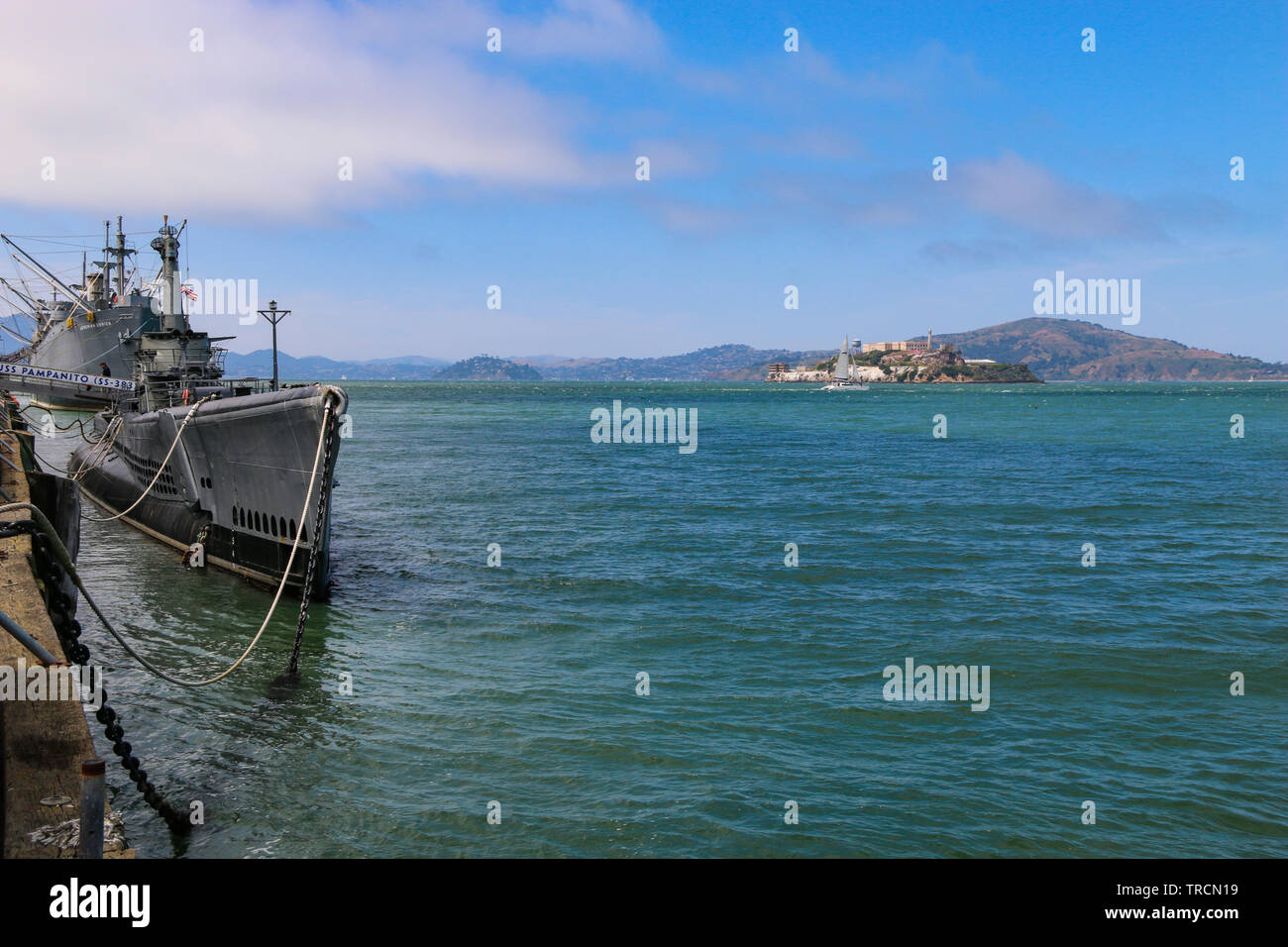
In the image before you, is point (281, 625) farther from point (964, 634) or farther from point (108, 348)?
point (108, 348)

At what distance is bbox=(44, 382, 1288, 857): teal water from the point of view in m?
10.6

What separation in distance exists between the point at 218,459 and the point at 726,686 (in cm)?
1602

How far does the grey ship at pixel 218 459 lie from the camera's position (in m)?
19.1

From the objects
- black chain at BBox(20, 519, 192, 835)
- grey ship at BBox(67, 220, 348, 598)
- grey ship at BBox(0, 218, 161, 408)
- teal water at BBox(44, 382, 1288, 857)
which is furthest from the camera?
grey ship at BBox(0, 218, 161, 408)

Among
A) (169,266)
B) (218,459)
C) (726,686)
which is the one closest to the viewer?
(726,686)

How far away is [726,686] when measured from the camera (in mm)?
15188

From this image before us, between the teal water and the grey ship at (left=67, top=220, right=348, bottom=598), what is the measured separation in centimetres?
120

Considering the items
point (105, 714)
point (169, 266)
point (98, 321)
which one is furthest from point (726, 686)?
point (98, 321)

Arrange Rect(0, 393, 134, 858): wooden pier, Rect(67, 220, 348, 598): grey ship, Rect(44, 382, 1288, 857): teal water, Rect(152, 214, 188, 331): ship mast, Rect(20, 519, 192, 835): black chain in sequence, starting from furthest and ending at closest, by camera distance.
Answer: Rect(152, 214, 188, 331): ship mast
Rect(67, 220, 348, 598): grey ship
Rect(44, 382, 1288, 857): teal water
Rect(20, 519, 192, 835): black chain
Rect(0, 393, 134, 858): wooden pier

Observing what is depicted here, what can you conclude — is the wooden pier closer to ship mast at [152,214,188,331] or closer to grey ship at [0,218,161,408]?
ship mast at [152,214,188,331]

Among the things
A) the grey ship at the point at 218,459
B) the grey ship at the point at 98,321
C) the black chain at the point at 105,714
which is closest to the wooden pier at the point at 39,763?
the black chain at the point at 105,714

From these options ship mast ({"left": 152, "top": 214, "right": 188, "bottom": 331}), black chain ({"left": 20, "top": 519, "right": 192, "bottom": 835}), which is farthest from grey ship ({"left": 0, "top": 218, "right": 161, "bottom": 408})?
black chain ({"left": 20, "top": 519, "right": 192, "bottom": 835})

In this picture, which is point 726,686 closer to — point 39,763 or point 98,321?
point 39,763
